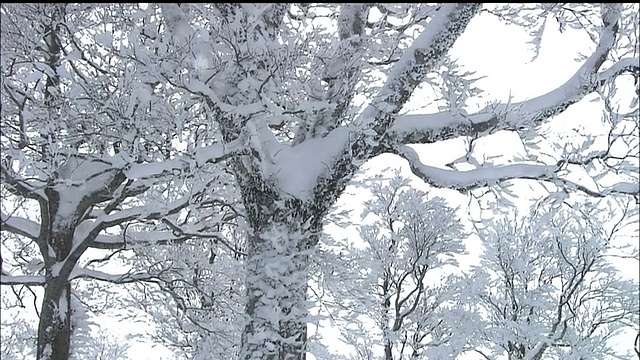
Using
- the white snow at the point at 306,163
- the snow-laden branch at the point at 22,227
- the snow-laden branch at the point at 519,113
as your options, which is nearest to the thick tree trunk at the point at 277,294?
the white snow at the point at 306,163

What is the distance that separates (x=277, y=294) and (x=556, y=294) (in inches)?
508

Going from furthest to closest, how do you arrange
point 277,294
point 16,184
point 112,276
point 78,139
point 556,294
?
point 556,294, point 112,276, point 16,184, point 277,294, point 78,139

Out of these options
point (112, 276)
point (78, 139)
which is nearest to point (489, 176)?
point (78, 139)

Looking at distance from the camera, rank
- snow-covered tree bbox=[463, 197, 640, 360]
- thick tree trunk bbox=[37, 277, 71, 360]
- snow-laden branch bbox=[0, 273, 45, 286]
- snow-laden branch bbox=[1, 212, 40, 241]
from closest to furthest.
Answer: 1. snow-laden branch bbox=[0, 273, 45, 286]
2. thick tree trunk bbox=[37, 277, 71, 360]
3. snow-laden branch bbox=[1, 212, 40, 241]
4. snow-covered tree bbox=[463, 197, 640, 360]

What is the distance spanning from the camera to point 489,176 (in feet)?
16.5

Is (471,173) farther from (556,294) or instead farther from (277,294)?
(556,294)

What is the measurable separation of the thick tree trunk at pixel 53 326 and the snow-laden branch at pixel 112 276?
1.28 feet

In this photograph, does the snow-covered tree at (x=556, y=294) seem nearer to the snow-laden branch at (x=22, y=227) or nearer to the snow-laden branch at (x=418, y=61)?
the snow-laden branch at (x=418, y=61)

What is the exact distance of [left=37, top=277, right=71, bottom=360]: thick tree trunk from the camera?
6.41 metres

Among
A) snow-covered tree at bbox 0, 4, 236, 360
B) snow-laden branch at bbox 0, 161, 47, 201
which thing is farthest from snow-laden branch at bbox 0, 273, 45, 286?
snow-laden branch at bbox 0, 161, 47, 201

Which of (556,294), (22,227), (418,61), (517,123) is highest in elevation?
(556,294)

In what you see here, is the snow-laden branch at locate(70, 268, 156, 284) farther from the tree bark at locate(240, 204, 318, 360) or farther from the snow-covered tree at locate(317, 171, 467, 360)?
the snow-covered tree at locate(317, 171, 467, 360)

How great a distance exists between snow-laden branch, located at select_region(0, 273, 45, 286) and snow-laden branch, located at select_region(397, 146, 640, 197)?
4.50m

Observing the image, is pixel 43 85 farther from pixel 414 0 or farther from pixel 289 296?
pixel 414 0
